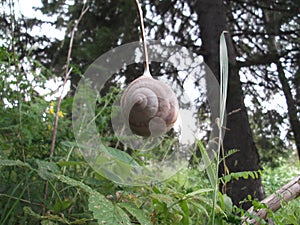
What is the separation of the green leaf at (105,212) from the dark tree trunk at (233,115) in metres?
1.25

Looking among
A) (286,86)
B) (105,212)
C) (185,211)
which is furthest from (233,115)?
(105,212)

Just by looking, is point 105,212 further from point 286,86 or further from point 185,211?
point 286,86

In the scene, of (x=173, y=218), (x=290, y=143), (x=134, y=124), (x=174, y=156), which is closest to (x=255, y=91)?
(x=290, y=143)

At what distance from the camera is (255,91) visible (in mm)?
2678

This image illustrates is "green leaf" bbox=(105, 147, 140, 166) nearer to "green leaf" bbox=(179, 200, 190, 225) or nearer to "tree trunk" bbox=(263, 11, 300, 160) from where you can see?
"green leaf" bbox=(179, 200, 190, 225)

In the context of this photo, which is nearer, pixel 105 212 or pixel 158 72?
pixel 105 212

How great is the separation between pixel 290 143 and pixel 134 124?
90.5 inches

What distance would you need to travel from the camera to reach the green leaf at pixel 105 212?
2.15ft

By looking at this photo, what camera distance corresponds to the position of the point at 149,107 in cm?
61

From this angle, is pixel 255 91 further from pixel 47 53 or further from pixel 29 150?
pixel 29 150

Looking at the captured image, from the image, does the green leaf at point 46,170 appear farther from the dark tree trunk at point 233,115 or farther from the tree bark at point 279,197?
the dark tree trunk at point 233,115

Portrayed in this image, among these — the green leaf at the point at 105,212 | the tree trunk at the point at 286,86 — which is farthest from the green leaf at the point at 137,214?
the tree trunk at the point at 286,86

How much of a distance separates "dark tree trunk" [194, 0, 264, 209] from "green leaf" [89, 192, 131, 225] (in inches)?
49.0

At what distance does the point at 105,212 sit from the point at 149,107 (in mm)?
203
